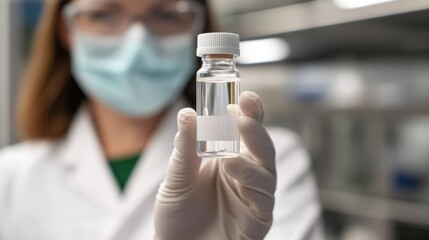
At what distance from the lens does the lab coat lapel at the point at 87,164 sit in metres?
0.81

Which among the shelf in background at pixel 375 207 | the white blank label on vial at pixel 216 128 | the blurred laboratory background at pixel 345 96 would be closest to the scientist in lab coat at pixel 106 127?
the white blank label on vial at pixel 216 128

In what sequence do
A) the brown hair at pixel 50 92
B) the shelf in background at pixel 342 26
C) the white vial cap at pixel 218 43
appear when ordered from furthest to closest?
the shelf in background at pixel 342 26 < the brown hair at pixel 50 92 < the white vial cap at pixel 218 43

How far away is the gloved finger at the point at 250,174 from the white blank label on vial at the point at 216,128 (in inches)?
1.5

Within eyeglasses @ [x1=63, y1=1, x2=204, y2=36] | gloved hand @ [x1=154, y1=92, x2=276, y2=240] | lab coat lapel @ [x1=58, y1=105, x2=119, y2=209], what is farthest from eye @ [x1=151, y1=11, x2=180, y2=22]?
gloved hand @ [x1=154, y1=92, x2=276, y2=240]

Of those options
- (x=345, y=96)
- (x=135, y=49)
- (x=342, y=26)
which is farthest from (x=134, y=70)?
(x=345, y=96)

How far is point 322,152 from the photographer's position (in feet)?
5.67

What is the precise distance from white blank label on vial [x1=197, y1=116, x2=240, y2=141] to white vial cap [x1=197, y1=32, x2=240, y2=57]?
0.05 m

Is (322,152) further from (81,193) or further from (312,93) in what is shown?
(81,193)

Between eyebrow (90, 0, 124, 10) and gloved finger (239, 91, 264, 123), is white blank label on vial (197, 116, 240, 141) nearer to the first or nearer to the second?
gloved finger (239, 91, 264, 123)

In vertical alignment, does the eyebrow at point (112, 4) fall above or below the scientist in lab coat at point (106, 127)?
above

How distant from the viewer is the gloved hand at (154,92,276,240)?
16.0 inches

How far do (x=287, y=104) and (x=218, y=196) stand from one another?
55.1 inches

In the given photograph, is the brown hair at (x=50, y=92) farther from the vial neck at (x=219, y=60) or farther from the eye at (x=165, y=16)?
the vial neck at (x=219, y=60)

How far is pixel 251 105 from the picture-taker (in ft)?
1.30
